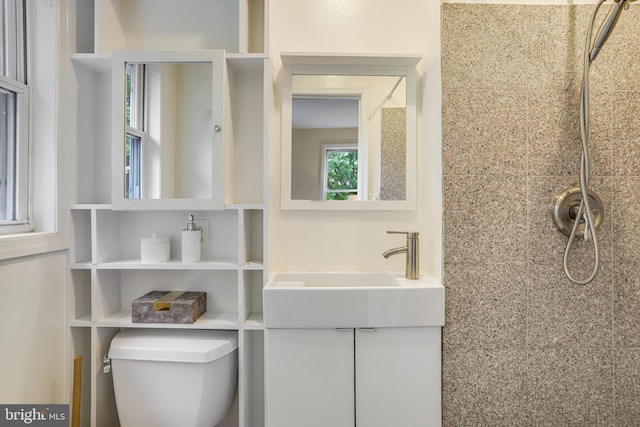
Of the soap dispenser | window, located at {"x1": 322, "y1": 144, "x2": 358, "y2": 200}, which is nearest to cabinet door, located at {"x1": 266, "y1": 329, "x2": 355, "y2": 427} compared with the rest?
the soap dispenser

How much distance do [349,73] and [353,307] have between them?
99 cm

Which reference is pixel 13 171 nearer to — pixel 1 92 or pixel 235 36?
pixel 1 92

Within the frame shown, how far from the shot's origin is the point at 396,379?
1207 mm

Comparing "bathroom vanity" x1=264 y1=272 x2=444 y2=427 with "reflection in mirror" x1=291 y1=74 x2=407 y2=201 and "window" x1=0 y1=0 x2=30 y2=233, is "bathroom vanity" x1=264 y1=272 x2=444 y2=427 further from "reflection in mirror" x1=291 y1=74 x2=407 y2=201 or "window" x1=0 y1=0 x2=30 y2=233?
"window" x1=0 y1=0 x2=30 y2=233

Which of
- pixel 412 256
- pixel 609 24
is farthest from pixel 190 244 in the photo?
pixel 609 24

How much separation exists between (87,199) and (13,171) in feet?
0.86

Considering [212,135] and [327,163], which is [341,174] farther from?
[212,135]

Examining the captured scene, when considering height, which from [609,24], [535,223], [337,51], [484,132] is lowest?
[535,223]

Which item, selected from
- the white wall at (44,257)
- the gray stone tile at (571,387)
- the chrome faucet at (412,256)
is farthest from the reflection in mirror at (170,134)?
the gray stone tile at (571,387)

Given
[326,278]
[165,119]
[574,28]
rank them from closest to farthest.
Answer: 1. [574,28]
2. [165,119]
3. [326,278]

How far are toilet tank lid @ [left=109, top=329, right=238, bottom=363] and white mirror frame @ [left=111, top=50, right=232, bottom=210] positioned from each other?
1.73 feet

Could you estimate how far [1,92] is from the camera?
3.92 ft

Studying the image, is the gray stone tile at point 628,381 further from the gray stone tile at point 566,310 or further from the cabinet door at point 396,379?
the cabinet door at point 396,379

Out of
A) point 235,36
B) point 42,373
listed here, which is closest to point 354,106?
point 235,36
